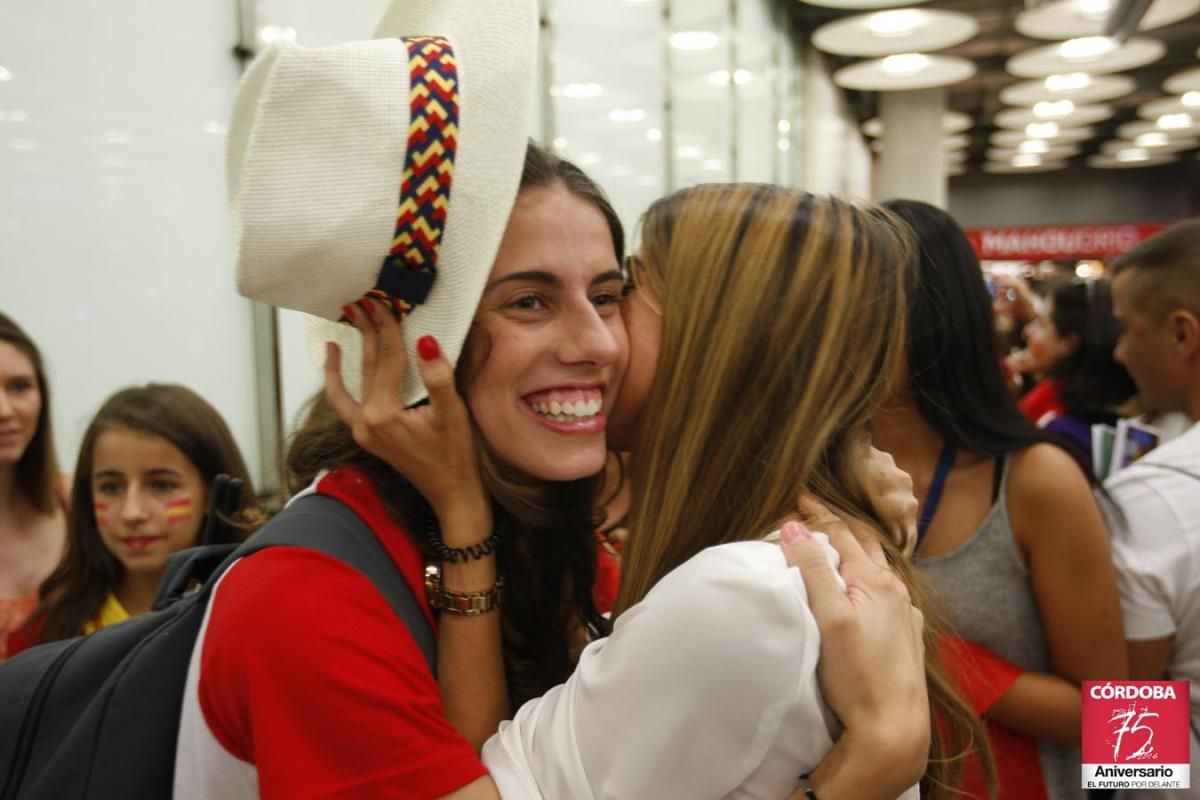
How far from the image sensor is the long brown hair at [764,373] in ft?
3.74

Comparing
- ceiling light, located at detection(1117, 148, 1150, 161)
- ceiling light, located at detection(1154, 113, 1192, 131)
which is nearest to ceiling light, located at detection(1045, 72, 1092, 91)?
ceiling light, located at detection(1154, 113, 1192, 131)

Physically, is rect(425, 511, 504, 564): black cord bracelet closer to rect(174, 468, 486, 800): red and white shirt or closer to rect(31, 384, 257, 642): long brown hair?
rect(174, 468, 486, 800): red and white shirt

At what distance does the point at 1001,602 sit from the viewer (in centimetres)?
167

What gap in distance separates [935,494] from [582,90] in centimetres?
329

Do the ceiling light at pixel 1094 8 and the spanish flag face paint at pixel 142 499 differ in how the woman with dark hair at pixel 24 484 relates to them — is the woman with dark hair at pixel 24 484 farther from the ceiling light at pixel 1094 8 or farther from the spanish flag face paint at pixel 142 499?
the ceiling light at pixel 1094 8

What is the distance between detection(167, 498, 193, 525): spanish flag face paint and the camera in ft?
6.77

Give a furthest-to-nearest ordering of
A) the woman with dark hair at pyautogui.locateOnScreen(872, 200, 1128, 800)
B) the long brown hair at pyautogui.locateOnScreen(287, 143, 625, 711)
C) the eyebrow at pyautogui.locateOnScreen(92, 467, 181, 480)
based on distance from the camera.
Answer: the eyebrow at pyautogui.locateOnScreen(92, 467, 181, 480) → the woman with dark hair at pyautogui.locateOnScreen(872, 200, 1128, 800) → the long brown hair at pyautogui.locateOnScreen(287, 143, 625, 711)

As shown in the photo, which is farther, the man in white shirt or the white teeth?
the man in white shirt

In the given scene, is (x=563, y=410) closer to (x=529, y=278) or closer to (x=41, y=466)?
(x=529, y=278)

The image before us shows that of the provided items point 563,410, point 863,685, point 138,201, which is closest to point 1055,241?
point 138,201

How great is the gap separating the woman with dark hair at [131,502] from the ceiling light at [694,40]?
14.8 ft

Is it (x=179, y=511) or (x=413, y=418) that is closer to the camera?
(x=413, y=418)

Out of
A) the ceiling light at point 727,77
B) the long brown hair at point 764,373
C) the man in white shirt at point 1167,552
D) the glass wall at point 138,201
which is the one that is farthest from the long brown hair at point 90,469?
the ceiling light at point 727,77

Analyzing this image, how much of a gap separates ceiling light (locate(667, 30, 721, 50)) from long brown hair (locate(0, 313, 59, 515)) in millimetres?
4562
